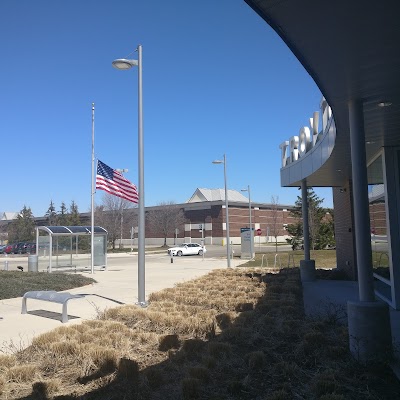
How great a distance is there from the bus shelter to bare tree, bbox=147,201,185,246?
178 ft

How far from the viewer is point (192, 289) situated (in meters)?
13.2

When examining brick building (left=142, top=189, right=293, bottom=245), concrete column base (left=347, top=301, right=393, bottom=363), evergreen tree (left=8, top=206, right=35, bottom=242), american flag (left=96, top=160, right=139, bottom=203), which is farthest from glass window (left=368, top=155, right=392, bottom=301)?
evergreen tree (left=8, top=206, right=35, bottom=242)

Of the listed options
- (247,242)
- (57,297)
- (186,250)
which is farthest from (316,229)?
(57,297)

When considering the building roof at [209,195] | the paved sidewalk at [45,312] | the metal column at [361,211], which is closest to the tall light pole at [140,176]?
the paved sidewalk at [45,312]

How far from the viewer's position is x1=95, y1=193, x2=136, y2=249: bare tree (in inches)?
2509

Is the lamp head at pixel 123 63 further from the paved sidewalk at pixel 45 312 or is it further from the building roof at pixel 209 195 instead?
the building roof at pixel 209 195

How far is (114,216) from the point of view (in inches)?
2594

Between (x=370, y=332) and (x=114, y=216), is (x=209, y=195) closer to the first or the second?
(x=114, y=216)

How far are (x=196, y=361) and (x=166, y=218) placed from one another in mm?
75564

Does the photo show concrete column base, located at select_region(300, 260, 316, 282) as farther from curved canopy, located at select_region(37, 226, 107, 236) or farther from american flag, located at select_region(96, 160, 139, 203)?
curved canopy, located at select_region(37, 226, 107, 236)

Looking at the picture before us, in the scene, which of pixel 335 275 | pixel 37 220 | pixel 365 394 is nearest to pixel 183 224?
pixel 37 220

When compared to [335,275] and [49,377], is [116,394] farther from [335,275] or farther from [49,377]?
[335,275]

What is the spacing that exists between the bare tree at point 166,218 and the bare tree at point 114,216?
33.9 ft

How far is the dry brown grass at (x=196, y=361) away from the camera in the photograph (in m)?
4.90
